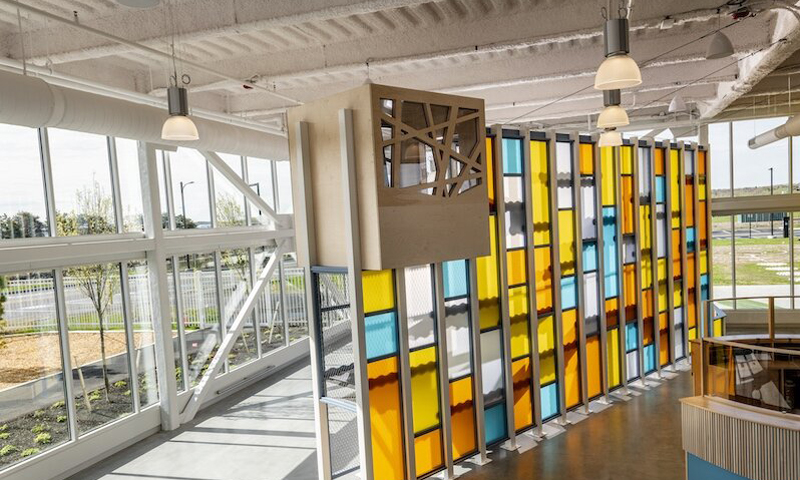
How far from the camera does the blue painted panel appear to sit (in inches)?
242

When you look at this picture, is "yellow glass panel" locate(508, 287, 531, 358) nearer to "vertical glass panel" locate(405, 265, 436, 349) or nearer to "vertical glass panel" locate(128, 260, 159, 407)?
"vertical glass panel" locate(405, 265, 436, 349)

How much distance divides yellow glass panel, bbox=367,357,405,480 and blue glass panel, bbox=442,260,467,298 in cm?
122

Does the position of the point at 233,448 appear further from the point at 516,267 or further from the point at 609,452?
the point at 609,452

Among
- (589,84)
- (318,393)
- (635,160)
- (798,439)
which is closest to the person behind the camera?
(798,439)

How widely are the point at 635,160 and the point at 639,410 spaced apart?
13.9 ft

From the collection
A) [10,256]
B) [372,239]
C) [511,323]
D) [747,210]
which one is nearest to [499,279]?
[511,323]

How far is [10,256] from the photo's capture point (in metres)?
7.41

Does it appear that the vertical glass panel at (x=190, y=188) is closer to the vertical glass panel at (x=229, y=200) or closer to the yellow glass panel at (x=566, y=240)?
the vertical glass panel at (x=229, y=200)

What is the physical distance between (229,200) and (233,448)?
577 centimetres

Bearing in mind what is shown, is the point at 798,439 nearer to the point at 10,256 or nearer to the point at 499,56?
the point at 499,56

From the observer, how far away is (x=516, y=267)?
837 centimetres

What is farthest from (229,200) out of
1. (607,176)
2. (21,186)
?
(607,176)

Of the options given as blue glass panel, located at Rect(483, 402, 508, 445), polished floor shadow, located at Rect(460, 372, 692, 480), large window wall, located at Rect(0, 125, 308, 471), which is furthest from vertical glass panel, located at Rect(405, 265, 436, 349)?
large window wall, located at Rect(0, 125, 308, 471)

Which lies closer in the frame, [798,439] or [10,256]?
[798,439]
